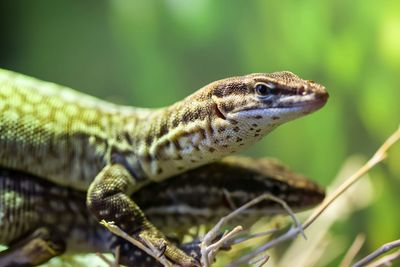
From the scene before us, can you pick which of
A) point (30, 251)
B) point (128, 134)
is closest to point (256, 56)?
point (128, 134)

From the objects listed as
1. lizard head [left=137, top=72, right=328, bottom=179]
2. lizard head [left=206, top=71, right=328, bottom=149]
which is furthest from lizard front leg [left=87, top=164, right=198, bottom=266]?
lizard head [left=206, top=71, right=328, bottom=149]

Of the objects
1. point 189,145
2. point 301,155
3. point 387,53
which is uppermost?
point 387,53

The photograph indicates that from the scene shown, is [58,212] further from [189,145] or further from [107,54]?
[107,54]

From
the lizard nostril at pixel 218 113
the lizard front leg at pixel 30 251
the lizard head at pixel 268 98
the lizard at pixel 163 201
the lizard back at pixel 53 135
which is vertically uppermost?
the lizard head at pixel 268 98

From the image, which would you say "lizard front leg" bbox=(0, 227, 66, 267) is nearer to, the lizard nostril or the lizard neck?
the lizard neck

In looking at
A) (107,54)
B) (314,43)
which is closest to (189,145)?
(314,43)

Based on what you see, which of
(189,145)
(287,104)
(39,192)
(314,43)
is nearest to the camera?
(287,104)

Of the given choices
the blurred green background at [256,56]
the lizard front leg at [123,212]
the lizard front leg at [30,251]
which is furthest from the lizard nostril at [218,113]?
the blurred green background at [256,56]

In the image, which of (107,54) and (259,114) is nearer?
(259,114)

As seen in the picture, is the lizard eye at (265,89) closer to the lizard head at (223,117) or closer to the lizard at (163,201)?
the lizard head at (223,117)
